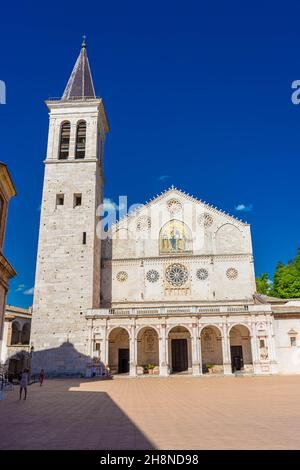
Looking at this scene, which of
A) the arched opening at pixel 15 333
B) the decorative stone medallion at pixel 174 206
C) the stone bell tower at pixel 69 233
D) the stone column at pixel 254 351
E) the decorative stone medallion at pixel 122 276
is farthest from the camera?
the arched opening at pixel 15 333

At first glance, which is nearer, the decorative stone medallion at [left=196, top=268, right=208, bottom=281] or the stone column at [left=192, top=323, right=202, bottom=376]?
the stone column at [left=192, top=323, right=202, bottom=376]

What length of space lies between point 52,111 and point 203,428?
38577mm

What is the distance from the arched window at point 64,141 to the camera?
40.0 meters

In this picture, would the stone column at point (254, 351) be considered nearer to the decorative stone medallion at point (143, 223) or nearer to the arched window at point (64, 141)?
the decorative stone medallion at point (143, 223)

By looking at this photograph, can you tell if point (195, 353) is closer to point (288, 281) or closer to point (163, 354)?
point (163, 354)

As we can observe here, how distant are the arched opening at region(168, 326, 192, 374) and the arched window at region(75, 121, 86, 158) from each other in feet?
66.6

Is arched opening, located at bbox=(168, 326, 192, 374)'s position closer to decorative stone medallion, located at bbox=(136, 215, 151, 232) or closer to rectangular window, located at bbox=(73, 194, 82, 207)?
decorative stone medallion, located at bbox=(136, 215, 151, 232)

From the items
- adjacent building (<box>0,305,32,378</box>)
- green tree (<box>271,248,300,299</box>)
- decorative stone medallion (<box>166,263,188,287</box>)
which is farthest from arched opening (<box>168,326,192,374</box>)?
green tree (<box>271,248,300,299</box>)

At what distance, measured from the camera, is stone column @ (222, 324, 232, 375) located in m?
31.0

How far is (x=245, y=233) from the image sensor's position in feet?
125

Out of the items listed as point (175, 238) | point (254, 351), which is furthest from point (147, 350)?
point (175, 238)

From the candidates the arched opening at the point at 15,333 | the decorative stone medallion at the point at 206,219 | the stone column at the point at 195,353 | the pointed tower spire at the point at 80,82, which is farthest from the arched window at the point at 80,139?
the stone column at the point at 195,353

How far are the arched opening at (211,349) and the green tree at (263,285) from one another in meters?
15.1

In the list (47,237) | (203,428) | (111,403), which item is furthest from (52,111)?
(203,428)
